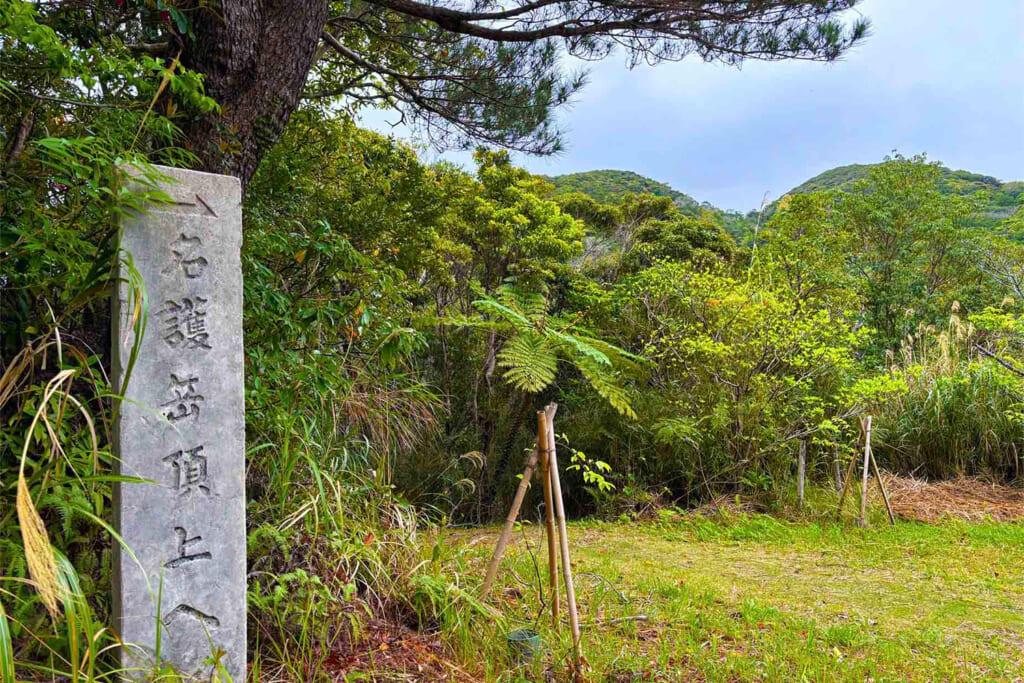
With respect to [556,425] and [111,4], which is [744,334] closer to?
[556,425]

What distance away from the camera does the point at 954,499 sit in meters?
5.82

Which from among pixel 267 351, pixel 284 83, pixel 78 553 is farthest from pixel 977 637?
pixel 284 83

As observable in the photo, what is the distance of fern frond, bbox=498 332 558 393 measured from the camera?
5.50m

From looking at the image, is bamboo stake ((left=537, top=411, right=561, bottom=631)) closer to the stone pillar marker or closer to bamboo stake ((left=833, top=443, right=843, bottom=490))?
the stone pillar marker

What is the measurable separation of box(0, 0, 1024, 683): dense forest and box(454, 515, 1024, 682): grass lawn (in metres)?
0.53

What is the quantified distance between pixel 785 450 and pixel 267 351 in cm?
495

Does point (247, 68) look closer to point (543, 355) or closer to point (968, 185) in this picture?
point (543, 355)

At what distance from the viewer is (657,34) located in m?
3.92

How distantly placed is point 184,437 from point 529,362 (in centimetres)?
380

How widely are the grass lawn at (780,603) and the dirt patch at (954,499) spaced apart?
0.90ft

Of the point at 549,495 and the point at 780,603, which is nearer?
the point at 549,495

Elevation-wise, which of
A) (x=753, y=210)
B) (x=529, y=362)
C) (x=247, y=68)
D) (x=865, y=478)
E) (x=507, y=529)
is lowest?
(x=865, y=478)

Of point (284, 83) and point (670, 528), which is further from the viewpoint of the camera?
point (670, 528)

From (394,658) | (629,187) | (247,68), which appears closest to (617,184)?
(629,187)
